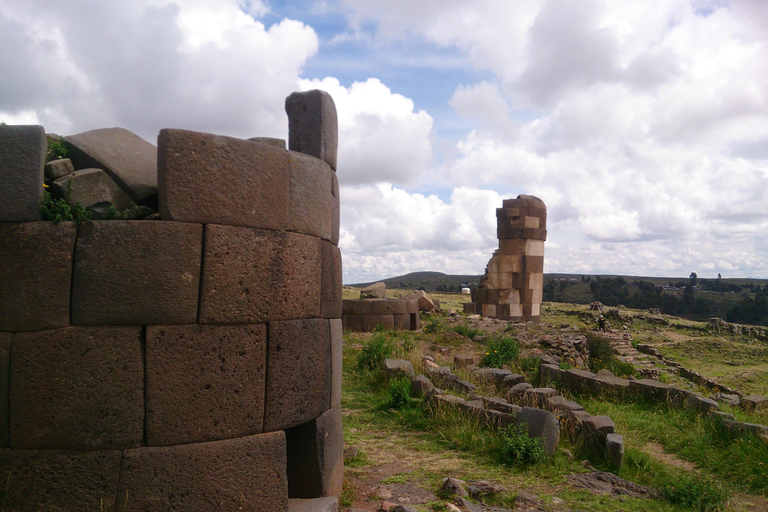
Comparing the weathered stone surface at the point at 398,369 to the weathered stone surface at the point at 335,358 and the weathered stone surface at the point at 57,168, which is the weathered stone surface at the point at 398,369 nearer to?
the weathered stone surface at the point at 335,358

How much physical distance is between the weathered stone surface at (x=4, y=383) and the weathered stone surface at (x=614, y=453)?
532cm

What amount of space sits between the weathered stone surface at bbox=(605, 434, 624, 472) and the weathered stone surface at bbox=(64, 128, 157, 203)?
16.6 feet

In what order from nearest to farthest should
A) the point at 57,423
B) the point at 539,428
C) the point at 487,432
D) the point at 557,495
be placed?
the point at 57,423
the point at 557,495
the point at 539,428
the point at 487,432

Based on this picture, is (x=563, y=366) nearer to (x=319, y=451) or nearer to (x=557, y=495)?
(x=557, y=495)

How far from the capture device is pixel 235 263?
137 inches

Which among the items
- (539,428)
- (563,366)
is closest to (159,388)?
(539,428)

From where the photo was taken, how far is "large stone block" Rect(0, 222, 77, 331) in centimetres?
321

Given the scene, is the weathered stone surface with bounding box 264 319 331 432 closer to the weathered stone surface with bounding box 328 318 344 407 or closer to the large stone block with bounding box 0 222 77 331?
the weathered stone surface with bounding box 328 318 344 407

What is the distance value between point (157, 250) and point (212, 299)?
451mm

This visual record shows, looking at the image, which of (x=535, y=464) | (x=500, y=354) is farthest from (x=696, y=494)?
(x=500, y=354)

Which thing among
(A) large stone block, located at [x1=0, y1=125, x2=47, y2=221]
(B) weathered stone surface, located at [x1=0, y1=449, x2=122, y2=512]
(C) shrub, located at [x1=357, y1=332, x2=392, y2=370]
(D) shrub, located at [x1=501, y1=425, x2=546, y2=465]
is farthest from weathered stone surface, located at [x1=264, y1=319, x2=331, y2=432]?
(C) shrub, located at [x1=357, y1=332, x2=392, y2=370]

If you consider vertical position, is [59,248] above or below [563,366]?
above

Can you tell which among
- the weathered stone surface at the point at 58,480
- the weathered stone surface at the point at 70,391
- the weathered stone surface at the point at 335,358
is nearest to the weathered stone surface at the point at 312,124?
the weathered stone surface at the point at 335,358

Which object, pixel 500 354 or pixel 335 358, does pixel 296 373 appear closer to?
pixel 335 358
